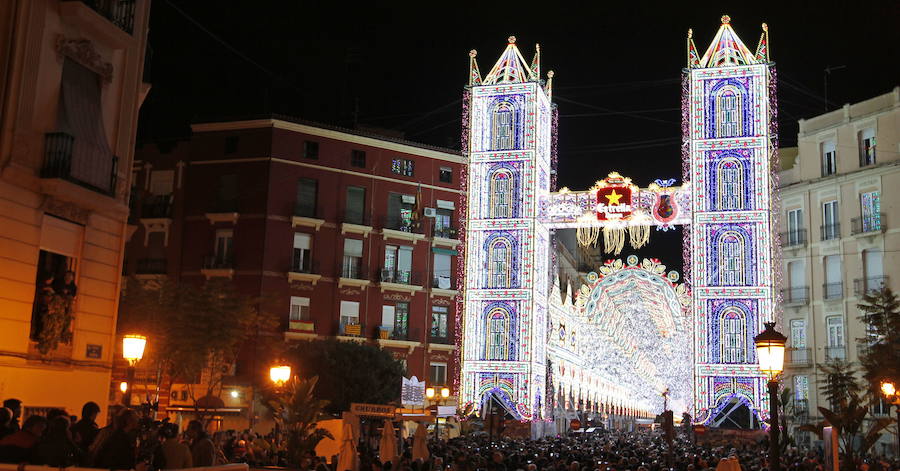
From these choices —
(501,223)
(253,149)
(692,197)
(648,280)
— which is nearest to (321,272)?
(253,149)

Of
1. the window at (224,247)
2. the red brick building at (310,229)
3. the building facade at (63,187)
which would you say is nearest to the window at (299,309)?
the red brick building at (310,229)

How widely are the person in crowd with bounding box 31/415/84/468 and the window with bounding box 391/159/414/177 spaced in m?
40.3

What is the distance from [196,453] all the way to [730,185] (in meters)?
27.9

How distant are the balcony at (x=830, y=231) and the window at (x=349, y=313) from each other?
21804 mm

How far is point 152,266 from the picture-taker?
47781mm

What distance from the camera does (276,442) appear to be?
2367cm

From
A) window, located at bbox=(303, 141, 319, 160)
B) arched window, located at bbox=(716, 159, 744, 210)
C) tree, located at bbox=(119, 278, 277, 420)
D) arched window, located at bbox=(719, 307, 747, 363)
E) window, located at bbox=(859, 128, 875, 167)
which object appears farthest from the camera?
window, located at bbox=(303, 141, 319, 160)

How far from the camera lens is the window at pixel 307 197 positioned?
157 feet

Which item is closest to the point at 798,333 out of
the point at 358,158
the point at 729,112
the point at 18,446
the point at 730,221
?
the point at 730,221

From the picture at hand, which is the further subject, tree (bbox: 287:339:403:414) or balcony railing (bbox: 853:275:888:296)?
balcony railing (bbox: 853:275:888:296)

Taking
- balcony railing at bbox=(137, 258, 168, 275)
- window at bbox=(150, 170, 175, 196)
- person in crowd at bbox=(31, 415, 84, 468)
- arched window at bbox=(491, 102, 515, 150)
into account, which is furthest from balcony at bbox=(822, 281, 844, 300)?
person in crowd at bbox=(31, 415, 84, 468)

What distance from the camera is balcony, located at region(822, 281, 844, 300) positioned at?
Result: 4406cm

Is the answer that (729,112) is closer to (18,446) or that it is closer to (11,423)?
(11,423)

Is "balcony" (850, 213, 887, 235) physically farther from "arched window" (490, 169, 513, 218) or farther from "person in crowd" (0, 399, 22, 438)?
"person in crowd" (0, 399, 22, 438)
